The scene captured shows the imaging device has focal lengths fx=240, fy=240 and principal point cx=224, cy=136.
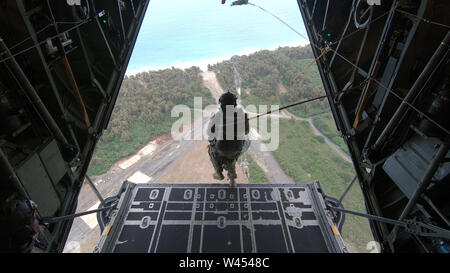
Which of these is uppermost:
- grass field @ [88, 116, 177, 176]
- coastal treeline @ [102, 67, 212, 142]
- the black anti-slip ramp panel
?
the black anti-slip ramp panel

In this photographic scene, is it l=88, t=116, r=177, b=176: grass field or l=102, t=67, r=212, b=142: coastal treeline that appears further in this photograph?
l=102, t=67, r=212, b=142: coastal treeline

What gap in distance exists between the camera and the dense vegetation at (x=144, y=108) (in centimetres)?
3057

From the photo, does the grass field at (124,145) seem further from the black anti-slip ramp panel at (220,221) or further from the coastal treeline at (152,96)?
the black anti-slip ramp panel at (220,221)

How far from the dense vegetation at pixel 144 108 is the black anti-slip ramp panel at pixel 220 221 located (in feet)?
67.7

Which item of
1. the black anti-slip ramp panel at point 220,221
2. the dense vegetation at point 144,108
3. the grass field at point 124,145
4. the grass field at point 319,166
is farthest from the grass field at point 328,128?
the black anti-slip ramp panel at point 220,221

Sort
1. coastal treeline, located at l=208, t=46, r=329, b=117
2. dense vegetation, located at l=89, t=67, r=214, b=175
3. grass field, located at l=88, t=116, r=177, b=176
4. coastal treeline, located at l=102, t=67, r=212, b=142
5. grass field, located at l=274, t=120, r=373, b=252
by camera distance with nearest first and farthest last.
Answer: grass field, located at l=274, t=120, r=373, b=252, grass field, located at l=88, t=116, r=177, b=176, dense vegetation, located at l=89, t=67, r=214, b=175, coastal treeline, located at l=102, t=67, r=212, b=142, coastal treeline, located at l=208, t=46, r=329, b=117

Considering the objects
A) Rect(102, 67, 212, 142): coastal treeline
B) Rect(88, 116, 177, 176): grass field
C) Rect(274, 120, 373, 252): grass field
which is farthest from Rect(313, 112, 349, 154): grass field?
Rect(88, 116, 177, 176): grass field

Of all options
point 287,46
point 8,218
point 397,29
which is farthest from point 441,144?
point 287,46

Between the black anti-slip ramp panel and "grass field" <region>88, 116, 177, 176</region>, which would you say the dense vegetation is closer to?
"grass field" <region>88, 116, 177, 176</region>

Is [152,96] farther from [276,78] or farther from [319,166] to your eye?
[319,166]

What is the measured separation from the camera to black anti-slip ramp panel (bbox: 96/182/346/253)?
27.5 ft

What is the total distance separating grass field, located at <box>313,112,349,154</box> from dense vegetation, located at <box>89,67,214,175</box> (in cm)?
1646
